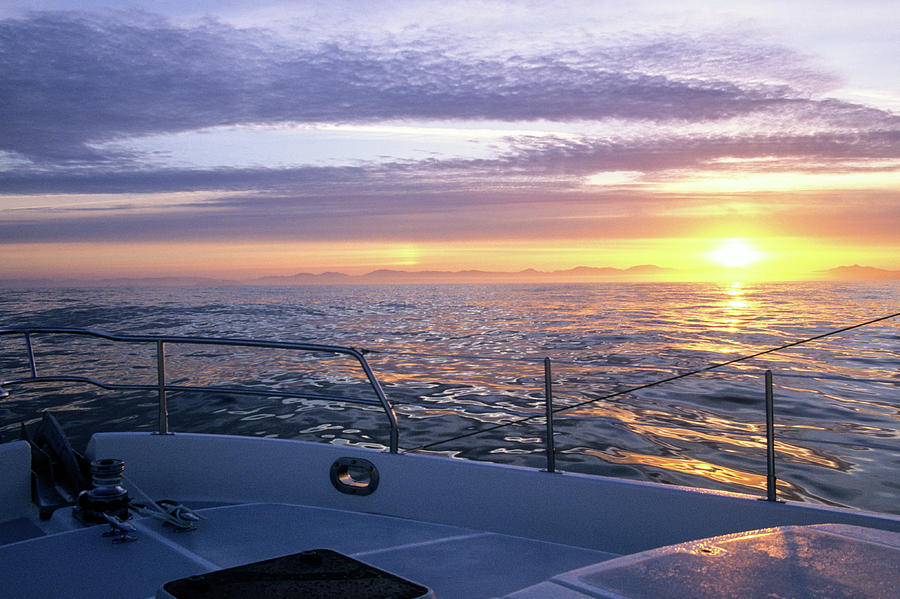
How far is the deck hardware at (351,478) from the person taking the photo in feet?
9.48

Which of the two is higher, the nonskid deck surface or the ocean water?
the nonskid deck surface

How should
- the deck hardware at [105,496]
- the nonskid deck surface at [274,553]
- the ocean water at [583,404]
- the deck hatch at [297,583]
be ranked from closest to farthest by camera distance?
the deck hatch at [297,583]
the nonskid deck surface at [274,553]
the deck hardware at [105,496]
the ocean water at [583,404]

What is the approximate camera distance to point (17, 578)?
2.12 metres

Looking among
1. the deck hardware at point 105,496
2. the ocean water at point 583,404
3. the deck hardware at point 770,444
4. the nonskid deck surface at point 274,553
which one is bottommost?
the ocean water at point 583,404

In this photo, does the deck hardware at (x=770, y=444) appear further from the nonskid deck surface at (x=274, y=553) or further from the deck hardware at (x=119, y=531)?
the deck hardware at (x=119, y=531)

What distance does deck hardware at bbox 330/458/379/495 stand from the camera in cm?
289

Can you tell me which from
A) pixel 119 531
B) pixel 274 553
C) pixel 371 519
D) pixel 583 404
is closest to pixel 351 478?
pixel 371 519

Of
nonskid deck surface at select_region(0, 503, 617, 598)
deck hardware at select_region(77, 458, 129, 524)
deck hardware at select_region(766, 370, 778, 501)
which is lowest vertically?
nonskid deck surface at select_region(0, 503, 617, 598)

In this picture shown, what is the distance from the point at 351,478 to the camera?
9.90 ft

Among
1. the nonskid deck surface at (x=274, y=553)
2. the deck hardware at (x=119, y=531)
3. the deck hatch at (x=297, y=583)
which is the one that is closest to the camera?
the deck hatch at (x=297, y=583)

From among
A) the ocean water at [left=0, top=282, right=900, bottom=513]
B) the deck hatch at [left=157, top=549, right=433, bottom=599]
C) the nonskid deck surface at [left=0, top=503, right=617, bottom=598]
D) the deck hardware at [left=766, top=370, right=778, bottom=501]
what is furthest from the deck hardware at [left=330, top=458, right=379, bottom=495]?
the deck hardware at [left=766, top=370, right=778, bottom=501]

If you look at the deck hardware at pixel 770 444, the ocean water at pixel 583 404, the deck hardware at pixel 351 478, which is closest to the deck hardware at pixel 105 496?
the deck hardware at pixel 351 478

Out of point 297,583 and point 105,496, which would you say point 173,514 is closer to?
point 105,496

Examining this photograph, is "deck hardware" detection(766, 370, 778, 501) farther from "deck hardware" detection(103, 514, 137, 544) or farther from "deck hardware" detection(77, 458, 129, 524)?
"deck hardware" detection(77, 458, 129, 524)
